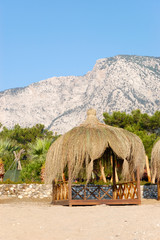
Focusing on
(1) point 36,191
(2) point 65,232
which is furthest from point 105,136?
(1) point 36,191

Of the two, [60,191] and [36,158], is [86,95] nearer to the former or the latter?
[36,158]

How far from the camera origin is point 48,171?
1370 cm

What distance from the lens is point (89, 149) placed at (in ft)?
42.7

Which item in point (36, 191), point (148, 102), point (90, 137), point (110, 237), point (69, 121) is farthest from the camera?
point (69, 121)

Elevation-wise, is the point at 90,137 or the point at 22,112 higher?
the point at 22,112

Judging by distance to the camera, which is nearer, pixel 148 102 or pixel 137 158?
pixel 137 158

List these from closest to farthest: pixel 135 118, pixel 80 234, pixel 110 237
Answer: pixel 110 237 < pixel 80 234 < pixel 135 118

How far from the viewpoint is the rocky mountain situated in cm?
8843

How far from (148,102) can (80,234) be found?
8099 centimetres

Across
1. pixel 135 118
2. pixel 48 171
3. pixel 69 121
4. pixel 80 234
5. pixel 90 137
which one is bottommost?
pixel 80 234

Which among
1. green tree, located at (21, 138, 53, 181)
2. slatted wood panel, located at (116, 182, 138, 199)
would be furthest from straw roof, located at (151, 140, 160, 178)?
green tree, located at (21, 138, 53, 181)

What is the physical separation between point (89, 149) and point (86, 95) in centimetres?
9221

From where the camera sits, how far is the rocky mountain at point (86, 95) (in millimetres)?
88431

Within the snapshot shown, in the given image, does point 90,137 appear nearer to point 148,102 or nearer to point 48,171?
point 48,171
